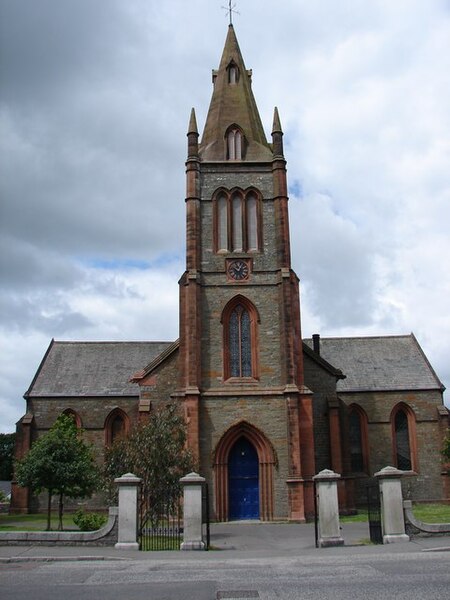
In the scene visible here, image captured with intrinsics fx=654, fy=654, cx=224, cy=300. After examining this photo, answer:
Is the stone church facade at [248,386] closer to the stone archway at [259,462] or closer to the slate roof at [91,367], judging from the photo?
the stone archway at [259,462]

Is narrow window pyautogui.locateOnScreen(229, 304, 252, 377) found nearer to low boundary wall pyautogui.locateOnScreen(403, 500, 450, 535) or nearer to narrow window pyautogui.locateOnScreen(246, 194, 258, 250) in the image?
narrow window pyautogui.locateOnScreen(246, 194, 258, 250)

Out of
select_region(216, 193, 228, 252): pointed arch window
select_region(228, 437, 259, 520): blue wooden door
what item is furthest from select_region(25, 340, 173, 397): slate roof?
select_region(216, 193, 228, 252): pointed arch window

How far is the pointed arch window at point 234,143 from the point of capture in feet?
117

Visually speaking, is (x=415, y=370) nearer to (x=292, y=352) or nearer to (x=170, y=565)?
(x=292, y=352)

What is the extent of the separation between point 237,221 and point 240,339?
6.40m

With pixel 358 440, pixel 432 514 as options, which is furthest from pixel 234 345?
pixel 358 440

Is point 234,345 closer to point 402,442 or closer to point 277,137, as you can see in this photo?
point 277,137

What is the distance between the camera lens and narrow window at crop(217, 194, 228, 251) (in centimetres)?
3406

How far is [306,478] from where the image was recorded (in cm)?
2978

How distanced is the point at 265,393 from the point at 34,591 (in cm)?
1976

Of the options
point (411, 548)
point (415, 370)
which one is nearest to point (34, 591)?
point (411, 548)

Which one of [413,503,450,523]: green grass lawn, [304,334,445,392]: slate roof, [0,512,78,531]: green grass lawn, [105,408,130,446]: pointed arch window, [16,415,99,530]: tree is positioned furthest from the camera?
[304,334,445,392]: slate roof

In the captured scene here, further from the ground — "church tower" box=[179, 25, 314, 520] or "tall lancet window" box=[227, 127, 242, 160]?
"tall lancet window" box=[227, 127, 242, 160]

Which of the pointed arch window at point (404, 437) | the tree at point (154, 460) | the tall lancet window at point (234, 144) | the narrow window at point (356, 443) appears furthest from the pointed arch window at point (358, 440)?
the tree at point (154, 460)
